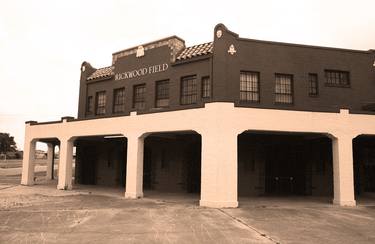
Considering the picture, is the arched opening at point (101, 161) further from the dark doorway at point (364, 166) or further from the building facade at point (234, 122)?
Result: the dark doorway at point (364, 166)

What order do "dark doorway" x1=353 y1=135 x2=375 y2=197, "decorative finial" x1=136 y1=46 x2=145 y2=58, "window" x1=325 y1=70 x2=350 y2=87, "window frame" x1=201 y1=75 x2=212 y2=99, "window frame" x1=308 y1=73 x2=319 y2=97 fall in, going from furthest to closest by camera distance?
"decorative finial" x1=136 y1=46 x2=145 y2=58 < "dark doorway" x1=353 y1=135 x2=375 y2=197 < "window" x1=325 y1=70 x2=350 y2=87 < "window frame" x1=308 y1=73 x2=319 y2=97 < "window frame" x1=201 y1=75 x2=212 y2=99

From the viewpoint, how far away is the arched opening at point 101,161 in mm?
24891

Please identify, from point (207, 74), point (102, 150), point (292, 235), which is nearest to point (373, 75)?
point (207, 74)

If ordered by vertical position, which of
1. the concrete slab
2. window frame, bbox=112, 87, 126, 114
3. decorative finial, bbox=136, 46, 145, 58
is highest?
decorative finial, bbox=136, 46, 145, 58

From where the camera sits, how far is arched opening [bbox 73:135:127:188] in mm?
24891

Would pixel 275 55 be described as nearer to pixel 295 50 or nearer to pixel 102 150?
pixel 295 50

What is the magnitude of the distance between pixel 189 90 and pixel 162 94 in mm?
2108

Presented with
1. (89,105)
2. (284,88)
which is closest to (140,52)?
(89,105)

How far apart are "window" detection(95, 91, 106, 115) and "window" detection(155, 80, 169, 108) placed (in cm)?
545

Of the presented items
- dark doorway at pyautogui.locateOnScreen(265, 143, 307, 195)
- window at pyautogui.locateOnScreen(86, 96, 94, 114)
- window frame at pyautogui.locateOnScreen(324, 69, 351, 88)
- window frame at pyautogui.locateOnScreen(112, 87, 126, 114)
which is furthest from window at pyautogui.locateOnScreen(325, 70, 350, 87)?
window at pyautogui.locateOnScreen(86, 96, 94, 114)

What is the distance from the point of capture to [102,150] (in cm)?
2578

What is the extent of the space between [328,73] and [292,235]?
13.1 metres

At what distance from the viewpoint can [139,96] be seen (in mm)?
23016

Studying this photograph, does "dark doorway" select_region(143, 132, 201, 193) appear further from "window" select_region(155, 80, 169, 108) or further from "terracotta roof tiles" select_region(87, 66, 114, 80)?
"terracotta roof tiles" select_region(87, 66, 114, 80)
